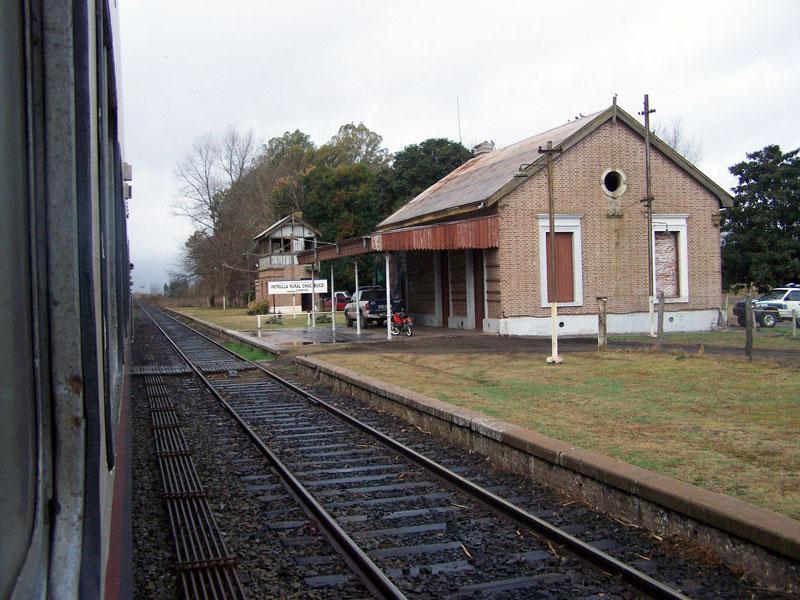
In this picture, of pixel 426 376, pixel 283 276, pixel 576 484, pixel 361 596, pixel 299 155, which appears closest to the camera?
pixel 361 596

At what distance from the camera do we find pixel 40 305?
1.57 meters

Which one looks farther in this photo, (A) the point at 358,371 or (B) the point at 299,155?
(B) the point at 299,155

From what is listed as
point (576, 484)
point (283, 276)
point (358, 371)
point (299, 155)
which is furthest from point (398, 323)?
point (299, 155)

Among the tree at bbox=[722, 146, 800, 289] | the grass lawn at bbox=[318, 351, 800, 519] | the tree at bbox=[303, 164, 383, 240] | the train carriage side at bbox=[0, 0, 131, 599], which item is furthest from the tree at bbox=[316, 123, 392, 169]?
the train carriage side at bbox=[0, 0, 131, 599]

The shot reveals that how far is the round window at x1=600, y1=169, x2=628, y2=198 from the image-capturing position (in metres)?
23.8

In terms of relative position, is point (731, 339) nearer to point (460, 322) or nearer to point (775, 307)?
point (775, 307)

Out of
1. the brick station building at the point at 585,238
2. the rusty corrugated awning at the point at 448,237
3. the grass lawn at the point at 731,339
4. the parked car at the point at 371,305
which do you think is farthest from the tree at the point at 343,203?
the grass lawn at the point at 731,339

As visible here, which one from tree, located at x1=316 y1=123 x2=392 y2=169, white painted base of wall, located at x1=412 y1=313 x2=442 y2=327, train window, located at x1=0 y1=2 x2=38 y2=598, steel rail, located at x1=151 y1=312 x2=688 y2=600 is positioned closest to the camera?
train window, located at x1=0 y1=2 x2=38 y2=598

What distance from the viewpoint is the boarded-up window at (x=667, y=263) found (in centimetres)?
2439

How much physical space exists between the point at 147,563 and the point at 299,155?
70.4m

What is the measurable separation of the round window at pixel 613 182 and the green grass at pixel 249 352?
11614 mm

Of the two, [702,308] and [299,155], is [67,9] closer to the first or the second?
[702,308]

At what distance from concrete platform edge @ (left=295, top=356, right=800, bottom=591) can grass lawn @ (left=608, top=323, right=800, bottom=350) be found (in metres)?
11.5

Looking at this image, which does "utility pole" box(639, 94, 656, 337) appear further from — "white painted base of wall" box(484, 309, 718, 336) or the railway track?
the railway track
